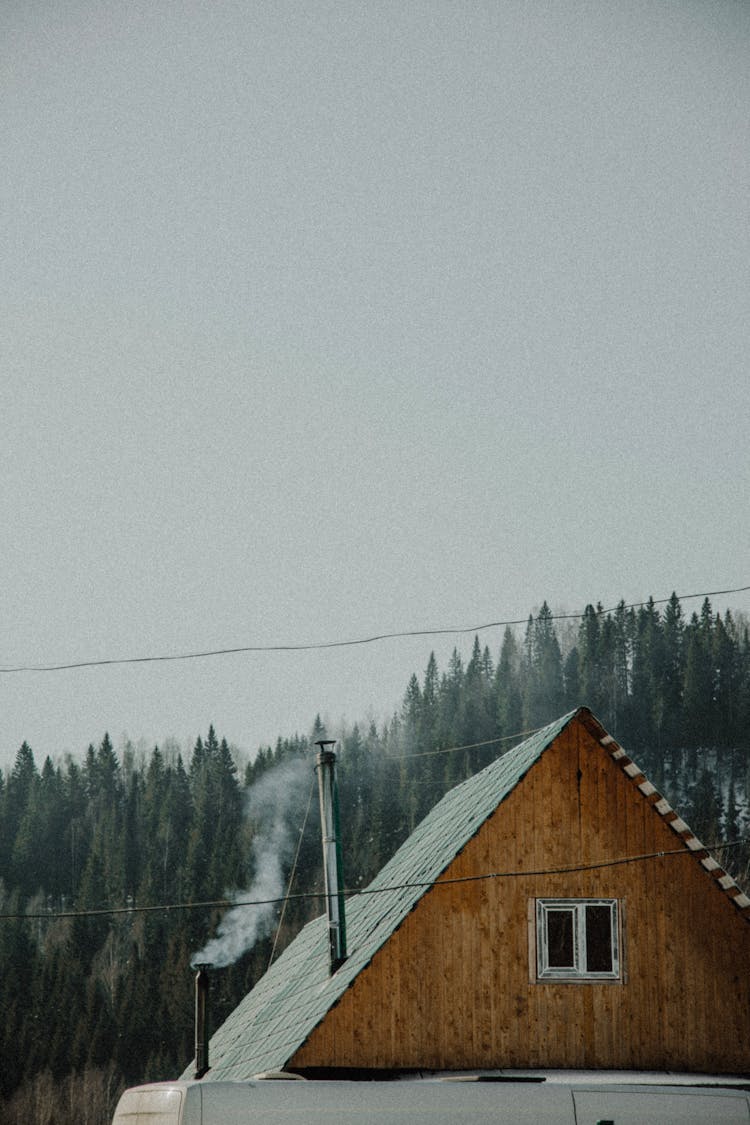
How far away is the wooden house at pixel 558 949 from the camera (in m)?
18.8

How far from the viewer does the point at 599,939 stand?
64.4ft

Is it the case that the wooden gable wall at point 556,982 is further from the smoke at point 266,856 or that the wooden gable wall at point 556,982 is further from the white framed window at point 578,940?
the smoke at point 266,856

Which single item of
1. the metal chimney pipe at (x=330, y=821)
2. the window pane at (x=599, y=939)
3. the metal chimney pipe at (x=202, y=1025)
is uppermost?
the metal chimney pipe at (x=330, y=821)

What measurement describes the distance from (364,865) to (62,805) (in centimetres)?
2481

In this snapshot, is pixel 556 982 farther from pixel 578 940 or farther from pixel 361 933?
pixel 361 933

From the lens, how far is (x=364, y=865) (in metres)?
102

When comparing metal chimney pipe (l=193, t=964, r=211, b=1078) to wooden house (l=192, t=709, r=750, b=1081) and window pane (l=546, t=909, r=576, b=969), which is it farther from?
window pane (l=546, t=909, r=576, b=969)

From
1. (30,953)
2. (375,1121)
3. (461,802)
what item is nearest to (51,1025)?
(30,953)

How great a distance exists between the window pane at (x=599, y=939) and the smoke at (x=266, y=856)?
80.8 m

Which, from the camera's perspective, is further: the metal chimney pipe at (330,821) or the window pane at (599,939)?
the metal chimney pipe at (330,821)

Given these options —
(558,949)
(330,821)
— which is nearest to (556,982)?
(558,949)

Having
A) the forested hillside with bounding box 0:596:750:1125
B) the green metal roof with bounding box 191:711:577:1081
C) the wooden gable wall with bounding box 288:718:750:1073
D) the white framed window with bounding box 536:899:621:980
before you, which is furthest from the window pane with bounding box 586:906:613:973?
the forested hillside with bounding box 0:596:750:1125

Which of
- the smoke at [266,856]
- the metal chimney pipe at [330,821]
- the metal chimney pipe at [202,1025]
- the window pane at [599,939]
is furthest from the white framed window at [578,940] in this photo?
the smoke at [266,856]

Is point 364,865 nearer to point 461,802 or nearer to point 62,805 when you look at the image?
point 62,805
